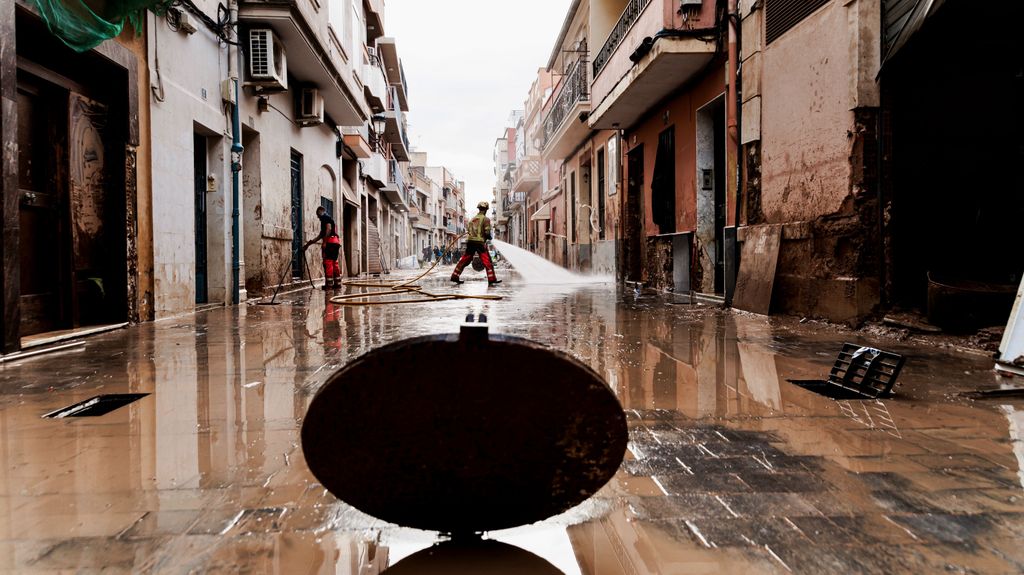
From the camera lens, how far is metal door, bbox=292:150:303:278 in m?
13.8

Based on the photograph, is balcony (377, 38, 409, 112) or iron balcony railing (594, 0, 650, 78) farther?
balcony (377, 38, 409, 112)

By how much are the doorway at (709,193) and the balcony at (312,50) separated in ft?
23.7

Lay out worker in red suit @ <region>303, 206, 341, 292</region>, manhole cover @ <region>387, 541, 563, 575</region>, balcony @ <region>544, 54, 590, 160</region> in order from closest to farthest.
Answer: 1. manhole cover @ <region>387, 541, 563, 575</region>
2. worker in red suit @ <region>303, 206, 341, 292</region>
3. balcony @ <region>544, 54, 590, 160</region>

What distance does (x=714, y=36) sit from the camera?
1002cm

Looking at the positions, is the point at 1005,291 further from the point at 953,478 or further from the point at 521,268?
the point at 521,268

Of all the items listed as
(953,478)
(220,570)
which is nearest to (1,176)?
(220,570)

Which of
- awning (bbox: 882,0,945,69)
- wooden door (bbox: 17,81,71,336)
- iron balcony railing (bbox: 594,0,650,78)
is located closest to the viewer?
awning (bbox: 882,0,945,69)

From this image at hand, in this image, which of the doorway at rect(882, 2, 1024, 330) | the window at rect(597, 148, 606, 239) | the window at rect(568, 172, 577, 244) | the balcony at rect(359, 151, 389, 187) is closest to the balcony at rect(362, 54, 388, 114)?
the balcony at rect(359, 151, 389, 187)

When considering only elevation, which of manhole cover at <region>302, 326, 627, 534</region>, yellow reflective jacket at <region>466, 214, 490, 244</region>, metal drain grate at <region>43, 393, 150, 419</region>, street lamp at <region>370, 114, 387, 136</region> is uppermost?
street lamp at <region>370, 114, 387, 136</region>

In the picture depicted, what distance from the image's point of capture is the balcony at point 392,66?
83.1 feet

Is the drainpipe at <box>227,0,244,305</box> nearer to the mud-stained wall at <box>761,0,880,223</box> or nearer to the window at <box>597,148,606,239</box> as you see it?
the mud-stained wall at <box>761,0,880,223</box>

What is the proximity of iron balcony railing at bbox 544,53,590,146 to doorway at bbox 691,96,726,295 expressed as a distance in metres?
6.99

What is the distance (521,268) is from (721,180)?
1201 centimetres

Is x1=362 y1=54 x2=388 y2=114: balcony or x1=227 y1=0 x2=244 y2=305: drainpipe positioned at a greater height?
x1=362 y1=54 x2=388 y2=114: balcony
